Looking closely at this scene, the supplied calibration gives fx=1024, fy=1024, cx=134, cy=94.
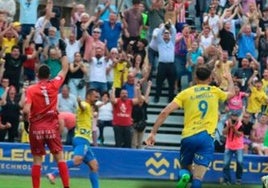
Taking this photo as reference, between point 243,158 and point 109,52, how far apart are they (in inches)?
187

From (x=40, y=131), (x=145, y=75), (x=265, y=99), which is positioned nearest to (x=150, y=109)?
(x=145, y=75)

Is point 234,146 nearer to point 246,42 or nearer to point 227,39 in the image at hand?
point 227,39

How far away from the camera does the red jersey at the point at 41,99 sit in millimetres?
16312

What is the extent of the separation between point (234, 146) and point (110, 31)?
5.44 metres

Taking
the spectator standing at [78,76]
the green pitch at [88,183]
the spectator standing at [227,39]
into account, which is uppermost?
the spectator standing at [227,39]

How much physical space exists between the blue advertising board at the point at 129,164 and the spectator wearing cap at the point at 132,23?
4748mm

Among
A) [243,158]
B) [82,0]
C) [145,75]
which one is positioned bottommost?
[243,158]

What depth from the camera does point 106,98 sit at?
24109mm

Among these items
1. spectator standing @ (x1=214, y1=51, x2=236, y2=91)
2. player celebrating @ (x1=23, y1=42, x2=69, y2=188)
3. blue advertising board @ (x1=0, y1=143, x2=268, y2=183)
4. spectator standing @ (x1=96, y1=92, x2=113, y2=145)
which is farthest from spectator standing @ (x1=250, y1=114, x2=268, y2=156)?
player celebrating @ (x1=23, y1=42, x2=69, y2=188)

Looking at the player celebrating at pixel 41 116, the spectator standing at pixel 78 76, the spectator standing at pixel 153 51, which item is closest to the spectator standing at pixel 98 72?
the spectator standing at pixel 78 76

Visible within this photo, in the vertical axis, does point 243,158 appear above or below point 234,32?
below

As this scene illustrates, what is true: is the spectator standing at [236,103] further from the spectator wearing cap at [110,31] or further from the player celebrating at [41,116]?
the player celebrating at [41,116]

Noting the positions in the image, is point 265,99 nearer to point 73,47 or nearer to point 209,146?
point 73,47

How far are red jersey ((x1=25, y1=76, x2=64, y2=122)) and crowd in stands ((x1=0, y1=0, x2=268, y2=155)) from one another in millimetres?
6542
